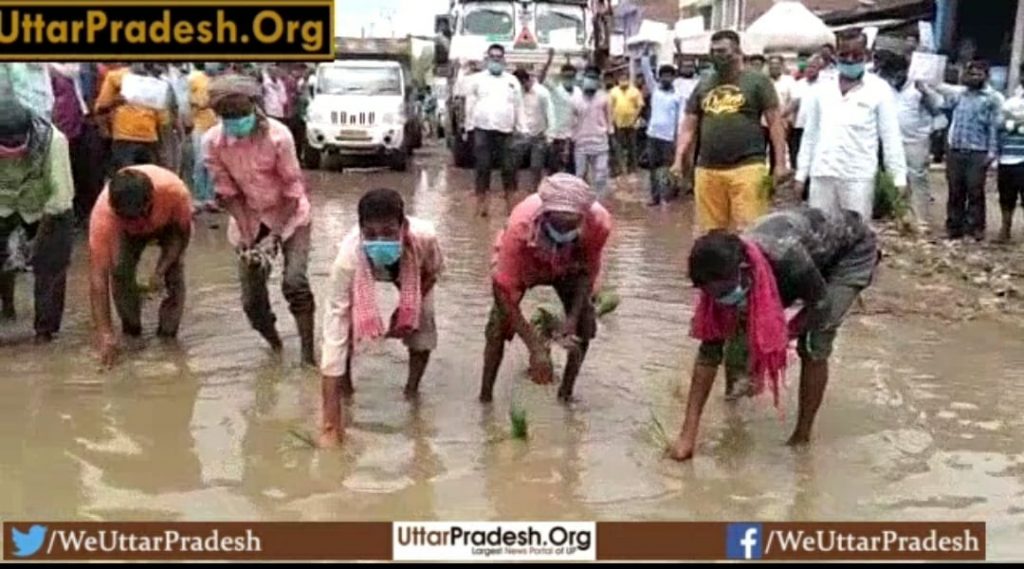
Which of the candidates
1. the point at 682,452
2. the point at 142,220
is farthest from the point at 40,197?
the point at 682,452

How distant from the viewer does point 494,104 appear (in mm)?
14477

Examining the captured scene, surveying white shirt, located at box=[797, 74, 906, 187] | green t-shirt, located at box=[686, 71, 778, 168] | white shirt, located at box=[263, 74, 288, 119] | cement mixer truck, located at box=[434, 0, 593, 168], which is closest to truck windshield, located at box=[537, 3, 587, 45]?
cement mixer truck, located at box=[434, 0, 593, 168]

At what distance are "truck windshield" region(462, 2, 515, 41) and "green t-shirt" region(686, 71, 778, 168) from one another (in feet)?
45.7

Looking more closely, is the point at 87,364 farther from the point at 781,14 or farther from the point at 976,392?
the point at 781,14

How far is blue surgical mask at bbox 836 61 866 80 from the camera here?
8.93m

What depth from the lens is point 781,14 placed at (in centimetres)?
2175

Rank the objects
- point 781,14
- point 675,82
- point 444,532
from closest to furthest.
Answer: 1. point 444,532
2. point 675,82
3. point 781,14

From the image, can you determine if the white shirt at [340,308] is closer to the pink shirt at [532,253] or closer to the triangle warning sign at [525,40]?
the pink shirt at [532,253]

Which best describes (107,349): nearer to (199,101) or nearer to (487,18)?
(199,101)

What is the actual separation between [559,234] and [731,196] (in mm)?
2006

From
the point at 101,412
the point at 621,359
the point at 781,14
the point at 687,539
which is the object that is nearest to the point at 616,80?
the point at 781,14

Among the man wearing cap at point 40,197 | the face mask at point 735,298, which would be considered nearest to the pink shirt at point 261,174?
the man wearing cap at point 40,197

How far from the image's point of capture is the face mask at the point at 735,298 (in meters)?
5.68

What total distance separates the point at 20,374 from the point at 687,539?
3937 millimetres
